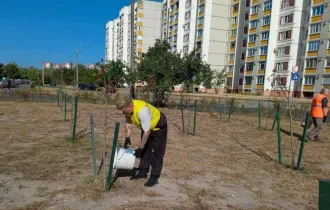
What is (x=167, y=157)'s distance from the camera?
546cm

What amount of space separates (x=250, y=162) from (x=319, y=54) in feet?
120

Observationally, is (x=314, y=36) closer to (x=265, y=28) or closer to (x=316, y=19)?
(x=316, y=19)

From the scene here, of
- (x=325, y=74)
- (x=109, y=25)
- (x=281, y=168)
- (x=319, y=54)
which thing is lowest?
(x=281, y=168)

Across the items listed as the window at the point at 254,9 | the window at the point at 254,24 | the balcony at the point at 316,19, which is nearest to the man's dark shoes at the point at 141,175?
the balcony at the point at 316,19

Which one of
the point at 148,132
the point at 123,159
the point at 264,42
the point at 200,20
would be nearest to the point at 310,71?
the point at 264,42

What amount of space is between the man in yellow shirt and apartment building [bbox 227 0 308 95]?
36.0 m

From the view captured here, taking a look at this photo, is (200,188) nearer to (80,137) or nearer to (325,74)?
(80,137)

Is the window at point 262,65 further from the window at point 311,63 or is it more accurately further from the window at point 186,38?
the window at point 186,38

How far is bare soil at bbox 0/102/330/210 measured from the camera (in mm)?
3451

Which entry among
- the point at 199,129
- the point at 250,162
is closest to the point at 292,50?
the point at 199,129

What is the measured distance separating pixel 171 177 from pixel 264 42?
44026 mm

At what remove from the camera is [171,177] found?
439 centimetres

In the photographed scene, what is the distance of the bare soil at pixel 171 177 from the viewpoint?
11.3 feet

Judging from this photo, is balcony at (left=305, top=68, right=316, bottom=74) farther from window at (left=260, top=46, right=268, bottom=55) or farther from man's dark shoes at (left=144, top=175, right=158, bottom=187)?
man's dark shoes at (left=144, top=175, right=158, bottom=187)
